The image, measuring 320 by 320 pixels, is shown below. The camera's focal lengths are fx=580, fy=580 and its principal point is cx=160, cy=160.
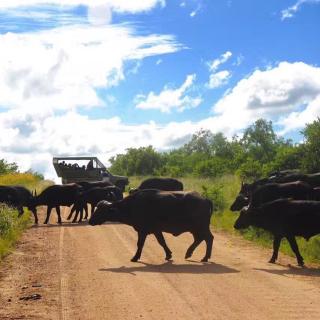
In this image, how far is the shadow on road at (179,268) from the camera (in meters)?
12.7

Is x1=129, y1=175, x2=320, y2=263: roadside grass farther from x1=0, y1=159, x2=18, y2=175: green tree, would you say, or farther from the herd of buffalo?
x1=0, y1=159, x2=18, y2=175: green tree

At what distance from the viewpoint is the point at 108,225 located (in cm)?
2216

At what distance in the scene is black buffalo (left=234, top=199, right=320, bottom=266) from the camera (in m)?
13.9

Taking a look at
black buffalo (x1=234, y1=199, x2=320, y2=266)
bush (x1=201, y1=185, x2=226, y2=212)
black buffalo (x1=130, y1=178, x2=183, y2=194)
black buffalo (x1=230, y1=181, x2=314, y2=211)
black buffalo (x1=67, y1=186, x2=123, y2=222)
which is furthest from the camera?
bush (x1=201, y1=185, x2=226, y2=212)

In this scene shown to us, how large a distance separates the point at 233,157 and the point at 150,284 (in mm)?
57523

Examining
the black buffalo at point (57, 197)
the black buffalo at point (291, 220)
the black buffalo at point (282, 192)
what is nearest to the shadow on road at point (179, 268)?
the black buffalo at point (291, 220)

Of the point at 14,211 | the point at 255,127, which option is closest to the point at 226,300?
the point at 14,211

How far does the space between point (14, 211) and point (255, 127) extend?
55.7 m

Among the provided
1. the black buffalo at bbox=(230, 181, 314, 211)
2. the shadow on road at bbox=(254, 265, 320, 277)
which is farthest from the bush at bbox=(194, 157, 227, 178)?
the shadow on road at bbox=(254, 265, 320, 277)

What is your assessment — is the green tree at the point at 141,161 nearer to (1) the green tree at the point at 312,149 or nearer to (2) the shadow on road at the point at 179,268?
(1) the green tree at the point at 312,149

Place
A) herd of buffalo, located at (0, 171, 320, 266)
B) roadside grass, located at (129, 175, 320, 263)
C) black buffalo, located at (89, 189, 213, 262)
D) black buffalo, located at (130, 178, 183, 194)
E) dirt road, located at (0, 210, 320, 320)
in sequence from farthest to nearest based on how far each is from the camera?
black buffalo, located at (130, 178, 183, 194)
roadside grass, located at (129, 175, 320, 263)
black buffalo, located at (89, 189, 213, 262)
herd of buffalo, located at (0, 171, 320, 266)
dirt road, located at (0, 210, 320, 320)

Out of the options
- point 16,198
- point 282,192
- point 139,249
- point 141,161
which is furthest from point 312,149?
point 141,161

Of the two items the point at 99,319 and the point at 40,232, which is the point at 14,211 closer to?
the point at 40,232

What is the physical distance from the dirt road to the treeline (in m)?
14.2
